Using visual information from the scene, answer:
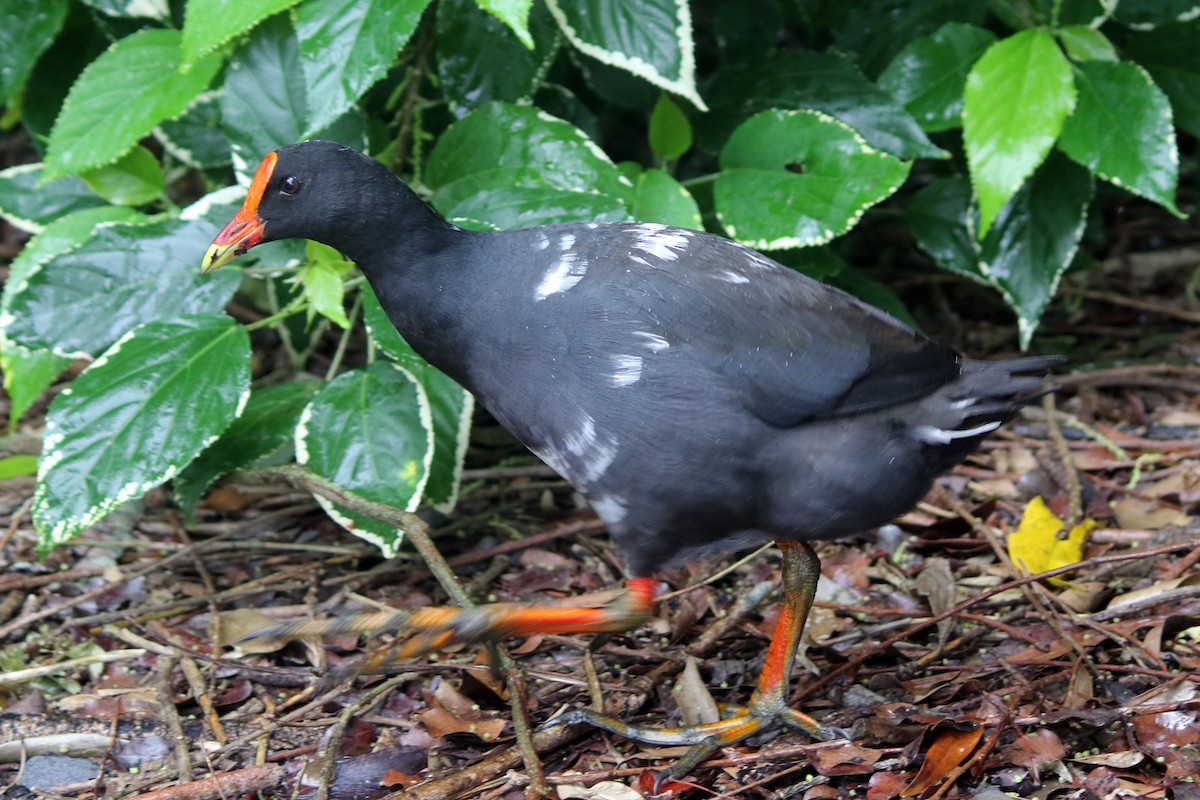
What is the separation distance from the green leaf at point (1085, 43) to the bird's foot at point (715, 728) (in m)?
2.40

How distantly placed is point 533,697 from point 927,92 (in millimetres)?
2345

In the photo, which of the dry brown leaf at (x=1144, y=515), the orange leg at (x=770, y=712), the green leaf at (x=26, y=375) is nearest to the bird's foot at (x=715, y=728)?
the orange leg at (x=770, y=712)

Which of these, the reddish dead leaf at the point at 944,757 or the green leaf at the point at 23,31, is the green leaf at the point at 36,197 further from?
the reddish dead leaf at the point at 944,757

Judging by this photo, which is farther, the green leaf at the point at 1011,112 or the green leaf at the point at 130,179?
the green leaf at the point at 130,179

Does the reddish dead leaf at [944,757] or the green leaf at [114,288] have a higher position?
the green leaf at [114,288]

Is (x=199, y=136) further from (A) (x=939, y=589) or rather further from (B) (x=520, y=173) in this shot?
(A) (x=939, y=589)

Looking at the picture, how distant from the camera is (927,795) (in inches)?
104

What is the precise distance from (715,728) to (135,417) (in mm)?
1737

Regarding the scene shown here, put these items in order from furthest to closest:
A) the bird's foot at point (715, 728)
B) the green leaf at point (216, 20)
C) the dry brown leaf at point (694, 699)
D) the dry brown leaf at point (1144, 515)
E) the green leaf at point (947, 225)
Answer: the green leaf at point (947, 225) → the dry brown leaf at point (1144, 515) → the green leaf at point (216, 20) → the dry brown leaf at point (694, 699) → the bird's foot at point (715, 728)

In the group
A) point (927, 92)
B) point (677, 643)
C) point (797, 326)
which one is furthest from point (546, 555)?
point (927, 92)

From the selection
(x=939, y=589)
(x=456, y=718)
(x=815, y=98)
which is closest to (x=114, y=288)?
(x=456, y=718)

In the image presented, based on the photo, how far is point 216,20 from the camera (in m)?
3.34

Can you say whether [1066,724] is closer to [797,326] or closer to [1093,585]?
[1093,585]

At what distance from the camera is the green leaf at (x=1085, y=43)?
13.2 feet
